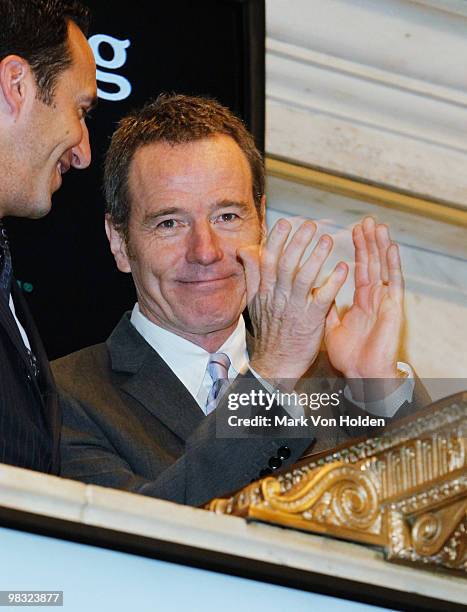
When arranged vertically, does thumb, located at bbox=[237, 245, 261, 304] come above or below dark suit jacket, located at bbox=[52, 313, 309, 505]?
above

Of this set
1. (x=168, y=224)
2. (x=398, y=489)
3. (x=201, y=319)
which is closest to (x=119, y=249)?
(x=168, y=224)

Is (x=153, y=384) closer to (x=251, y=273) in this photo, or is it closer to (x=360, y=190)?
(x=251, y=273)

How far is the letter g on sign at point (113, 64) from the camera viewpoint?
2.60 m

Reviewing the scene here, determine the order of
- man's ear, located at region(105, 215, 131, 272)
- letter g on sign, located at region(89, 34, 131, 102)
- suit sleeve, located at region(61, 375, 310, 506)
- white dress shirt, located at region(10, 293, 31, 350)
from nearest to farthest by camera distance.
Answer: suit sleeve, located at region(61, 375, 310, 506) < white dress shirt, located at region(10, 293, 31, 350) < man's ear, located at region(105, 215, 131, 272) < letter g on sign, located at region(89, 34, 131, 102)

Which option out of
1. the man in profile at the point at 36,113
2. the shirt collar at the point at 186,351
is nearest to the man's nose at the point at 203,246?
the shirt collar at the point at 186,351

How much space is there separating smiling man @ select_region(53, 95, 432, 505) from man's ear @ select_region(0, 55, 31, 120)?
0.35 m

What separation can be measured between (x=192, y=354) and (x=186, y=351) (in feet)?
0.04

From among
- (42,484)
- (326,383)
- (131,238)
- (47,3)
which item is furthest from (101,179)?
(42,484)

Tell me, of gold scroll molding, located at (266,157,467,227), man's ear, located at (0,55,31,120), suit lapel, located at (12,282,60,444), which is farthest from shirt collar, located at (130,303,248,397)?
gold scroll molding, located at (266,157,467,227)

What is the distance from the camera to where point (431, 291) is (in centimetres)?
290

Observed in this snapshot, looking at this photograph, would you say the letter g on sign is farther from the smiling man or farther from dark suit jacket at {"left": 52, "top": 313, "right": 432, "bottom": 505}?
dark suit jacket at {"left": 52, "top": 313, "right": 432, "bottom": 505}

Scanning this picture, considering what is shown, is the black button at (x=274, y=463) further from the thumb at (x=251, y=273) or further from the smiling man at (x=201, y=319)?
the thumb at (x=251, y=273)

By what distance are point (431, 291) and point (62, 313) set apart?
0.83m

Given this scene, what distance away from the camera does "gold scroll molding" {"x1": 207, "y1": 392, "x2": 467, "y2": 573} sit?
1.19 m
